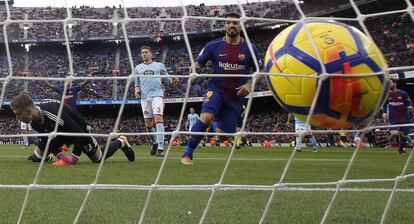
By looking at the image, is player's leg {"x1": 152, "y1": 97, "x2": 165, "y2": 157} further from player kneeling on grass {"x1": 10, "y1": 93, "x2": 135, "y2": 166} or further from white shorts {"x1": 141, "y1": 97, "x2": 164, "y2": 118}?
player kneeling on grass {"x1": 10, "y1": 93, "x2": 135, "y2": 166}

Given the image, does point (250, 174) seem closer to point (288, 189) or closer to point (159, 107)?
point (288, 189)

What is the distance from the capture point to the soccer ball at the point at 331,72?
2287 millimetres

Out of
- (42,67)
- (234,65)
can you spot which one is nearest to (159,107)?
(234,65)

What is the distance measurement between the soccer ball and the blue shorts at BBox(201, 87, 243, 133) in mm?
2784

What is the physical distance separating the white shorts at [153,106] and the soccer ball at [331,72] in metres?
5.01

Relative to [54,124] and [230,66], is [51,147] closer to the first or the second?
[54,124]

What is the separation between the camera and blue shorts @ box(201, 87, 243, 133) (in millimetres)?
5320

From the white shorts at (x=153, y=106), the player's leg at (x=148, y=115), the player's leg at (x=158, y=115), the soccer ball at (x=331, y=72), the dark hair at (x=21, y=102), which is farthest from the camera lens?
the player's leg at (x=148, y=115)

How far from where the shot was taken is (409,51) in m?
19.1

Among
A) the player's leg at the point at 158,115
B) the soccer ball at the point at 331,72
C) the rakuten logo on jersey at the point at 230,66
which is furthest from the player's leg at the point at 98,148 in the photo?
the soccer ball at the point at 331,72

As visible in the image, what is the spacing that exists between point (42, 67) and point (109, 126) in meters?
5.45

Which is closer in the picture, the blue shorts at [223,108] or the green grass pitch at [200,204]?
the green grass pitch at [200,204]

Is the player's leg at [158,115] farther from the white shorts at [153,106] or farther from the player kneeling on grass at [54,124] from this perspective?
the player kneeling on grass at [54,124]

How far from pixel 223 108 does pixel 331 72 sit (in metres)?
3.28
